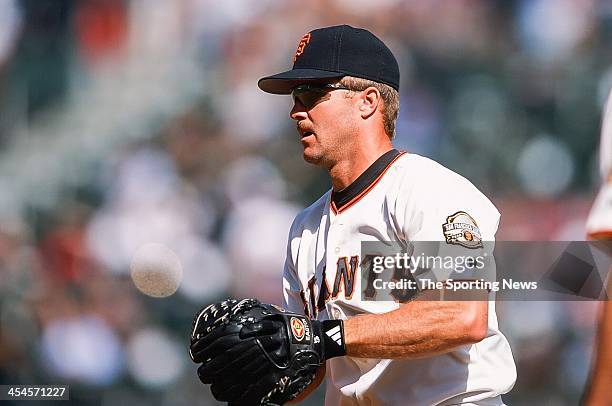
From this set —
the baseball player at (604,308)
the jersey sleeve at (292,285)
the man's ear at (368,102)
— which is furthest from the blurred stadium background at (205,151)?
the baseball player at (604,308)

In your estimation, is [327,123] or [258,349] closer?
[258,349]

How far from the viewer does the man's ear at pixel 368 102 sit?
9.22ft

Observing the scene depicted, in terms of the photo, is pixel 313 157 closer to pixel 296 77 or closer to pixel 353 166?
pixel 353 166

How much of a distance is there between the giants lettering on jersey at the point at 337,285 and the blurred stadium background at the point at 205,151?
187 centimetres

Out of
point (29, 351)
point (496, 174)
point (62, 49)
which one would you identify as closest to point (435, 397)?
point (496, 174)

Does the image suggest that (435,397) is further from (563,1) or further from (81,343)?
(563,1)

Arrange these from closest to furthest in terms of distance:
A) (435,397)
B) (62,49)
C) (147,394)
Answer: (435,397) → (147,394) → (62,49)

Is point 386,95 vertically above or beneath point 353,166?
above

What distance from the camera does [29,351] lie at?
4629 millimetres

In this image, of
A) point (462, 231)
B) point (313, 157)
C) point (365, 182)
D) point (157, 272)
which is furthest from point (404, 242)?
point (157, 272)

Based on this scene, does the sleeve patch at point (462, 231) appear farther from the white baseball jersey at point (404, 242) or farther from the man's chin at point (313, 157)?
the man's chin at point (313, 157)

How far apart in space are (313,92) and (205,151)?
6.92 feet

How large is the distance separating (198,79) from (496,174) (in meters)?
1.62

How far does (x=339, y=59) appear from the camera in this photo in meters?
2.78
